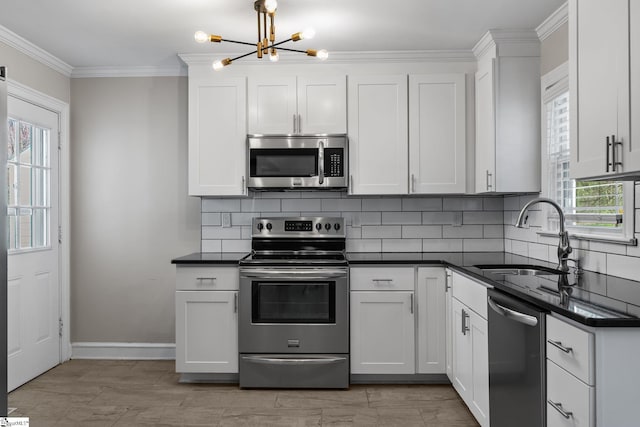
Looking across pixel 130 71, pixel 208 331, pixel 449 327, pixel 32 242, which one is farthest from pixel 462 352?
pixel 130 71

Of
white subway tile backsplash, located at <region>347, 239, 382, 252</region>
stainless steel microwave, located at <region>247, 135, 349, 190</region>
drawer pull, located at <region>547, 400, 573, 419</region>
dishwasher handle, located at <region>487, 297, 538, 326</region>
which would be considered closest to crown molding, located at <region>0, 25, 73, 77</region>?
stainless steel microwave, located at <region>247, 135, 349, 190</region>

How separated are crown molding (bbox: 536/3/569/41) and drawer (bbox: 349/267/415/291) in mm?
1728

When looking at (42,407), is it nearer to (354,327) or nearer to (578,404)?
(354,327)

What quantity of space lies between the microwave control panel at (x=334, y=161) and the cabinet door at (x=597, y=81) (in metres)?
1.77

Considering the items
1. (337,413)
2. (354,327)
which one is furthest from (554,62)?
(337,413)

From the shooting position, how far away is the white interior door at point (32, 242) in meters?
3.48

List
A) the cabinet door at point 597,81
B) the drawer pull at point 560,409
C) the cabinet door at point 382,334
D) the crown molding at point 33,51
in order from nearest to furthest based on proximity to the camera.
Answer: the drawer pull at point 560,409
the cabinet door at point 597,81
the crown molding at point 33,51
the cabinet door at point 382,334

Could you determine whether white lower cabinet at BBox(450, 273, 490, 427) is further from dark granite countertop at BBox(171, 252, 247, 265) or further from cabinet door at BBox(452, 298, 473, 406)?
dark granite countertop at BBox(171, 252, 247, 265)

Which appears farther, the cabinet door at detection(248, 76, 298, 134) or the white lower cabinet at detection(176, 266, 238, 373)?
the cabinet door at detection(248, 76, 298, 134)

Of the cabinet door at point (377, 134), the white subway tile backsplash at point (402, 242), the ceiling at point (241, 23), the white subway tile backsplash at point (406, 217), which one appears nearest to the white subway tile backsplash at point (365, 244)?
the white subway tile backsplash at point (402, 242)

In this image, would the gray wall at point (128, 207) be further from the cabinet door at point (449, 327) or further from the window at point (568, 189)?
the window at point (568, 189)

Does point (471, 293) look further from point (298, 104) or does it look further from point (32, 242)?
point (32, 242)

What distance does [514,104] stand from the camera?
11.2ft

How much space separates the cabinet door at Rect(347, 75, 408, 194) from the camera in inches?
147
